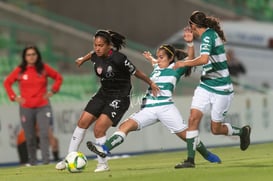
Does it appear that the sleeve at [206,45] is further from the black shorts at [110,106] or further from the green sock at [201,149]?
the green sock at [201,149]

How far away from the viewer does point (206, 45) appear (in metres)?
14.9

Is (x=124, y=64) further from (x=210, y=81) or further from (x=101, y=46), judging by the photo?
(x=210, y=81)

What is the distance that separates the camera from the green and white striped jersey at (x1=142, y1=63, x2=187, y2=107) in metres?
16.0

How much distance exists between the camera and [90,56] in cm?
1579

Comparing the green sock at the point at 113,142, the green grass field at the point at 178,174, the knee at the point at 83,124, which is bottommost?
the green grass field at the point at 178,174

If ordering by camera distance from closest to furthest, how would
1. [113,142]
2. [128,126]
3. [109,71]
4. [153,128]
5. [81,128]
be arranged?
[113,142] → [109,71] → [128,126] → [81,128] → [153,128]

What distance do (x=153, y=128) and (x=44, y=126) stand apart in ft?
21.8

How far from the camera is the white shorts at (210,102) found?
15.5m

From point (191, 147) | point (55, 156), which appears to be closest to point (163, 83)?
point (191, 147)

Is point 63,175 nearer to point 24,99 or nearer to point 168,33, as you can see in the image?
point 24,99

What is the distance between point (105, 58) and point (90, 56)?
467 millimetres

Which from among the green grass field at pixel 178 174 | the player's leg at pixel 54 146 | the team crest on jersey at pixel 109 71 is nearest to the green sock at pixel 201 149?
the green grass field at pixel 178 174

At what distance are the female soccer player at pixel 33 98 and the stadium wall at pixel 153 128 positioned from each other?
5.94 ft

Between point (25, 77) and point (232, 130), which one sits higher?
point (25, 77)
